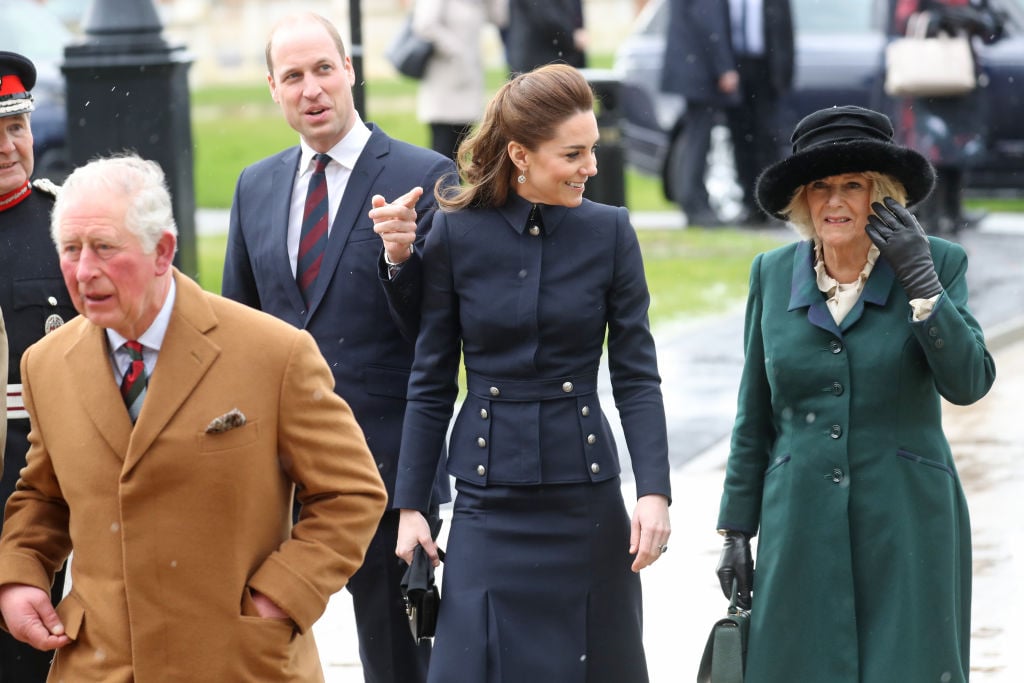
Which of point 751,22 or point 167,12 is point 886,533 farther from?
point 167,12

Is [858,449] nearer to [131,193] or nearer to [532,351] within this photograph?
[532,351]

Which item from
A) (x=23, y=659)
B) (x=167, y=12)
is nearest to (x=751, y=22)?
(x=23, y=659)

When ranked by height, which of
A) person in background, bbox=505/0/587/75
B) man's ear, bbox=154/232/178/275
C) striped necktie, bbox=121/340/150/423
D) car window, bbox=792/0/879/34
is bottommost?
striped necktie, bbox=121/340/150/423

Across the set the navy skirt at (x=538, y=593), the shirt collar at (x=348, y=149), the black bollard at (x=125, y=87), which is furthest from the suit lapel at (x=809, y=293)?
the black bollard at (x=125, y=87)

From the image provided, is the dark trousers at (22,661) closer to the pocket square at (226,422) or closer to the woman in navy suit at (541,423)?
the woman in navy suit at (541,423)

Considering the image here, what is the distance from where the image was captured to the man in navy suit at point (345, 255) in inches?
203

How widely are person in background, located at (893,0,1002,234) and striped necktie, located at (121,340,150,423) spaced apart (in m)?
10.2

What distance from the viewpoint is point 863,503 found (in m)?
4.56

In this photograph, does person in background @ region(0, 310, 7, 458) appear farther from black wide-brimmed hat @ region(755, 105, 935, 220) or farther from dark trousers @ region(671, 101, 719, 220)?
dark trousers @ region(671, 101, 719, 220)

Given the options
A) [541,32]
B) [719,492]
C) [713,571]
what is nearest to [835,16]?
[541,32]

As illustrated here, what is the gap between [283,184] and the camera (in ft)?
17.5

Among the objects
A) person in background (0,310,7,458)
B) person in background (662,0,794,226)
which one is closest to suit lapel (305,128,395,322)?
person in background (0,310,7,458)

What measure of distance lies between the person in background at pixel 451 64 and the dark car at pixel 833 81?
3419 mm

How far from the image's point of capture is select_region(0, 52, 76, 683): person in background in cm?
473
